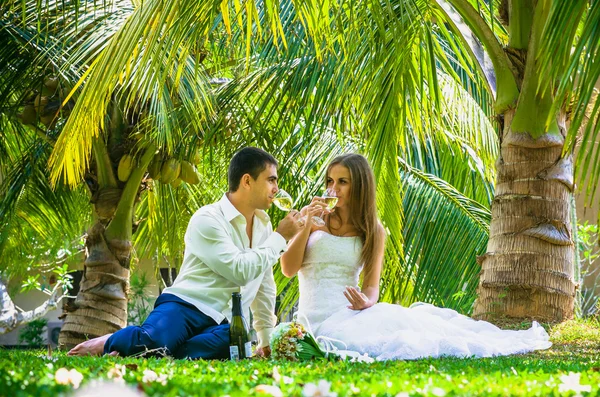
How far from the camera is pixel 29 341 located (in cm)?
1739

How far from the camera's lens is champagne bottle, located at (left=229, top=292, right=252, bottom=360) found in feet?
13.8

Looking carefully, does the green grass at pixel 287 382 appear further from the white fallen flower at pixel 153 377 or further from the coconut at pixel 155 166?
the coconut at pixel 155 166

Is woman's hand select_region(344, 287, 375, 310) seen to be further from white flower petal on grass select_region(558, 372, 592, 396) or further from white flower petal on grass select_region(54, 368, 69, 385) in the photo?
white flower petal on grass select_region(54, 368, 69, 385)

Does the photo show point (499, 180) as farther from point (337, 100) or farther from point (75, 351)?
point (75, 351)

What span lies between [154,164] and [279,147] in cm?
110

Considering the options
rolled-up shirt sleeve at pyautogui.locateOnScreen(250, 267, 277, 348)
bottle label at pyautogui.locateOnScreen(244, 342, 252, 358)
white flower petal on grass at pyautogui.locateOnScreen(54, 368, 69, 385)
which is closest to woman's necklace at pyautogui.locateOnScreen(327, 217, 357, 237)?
rolled-up shirt sleeve at pyautogui.locateOnScreen(250, 267, 277, 348)

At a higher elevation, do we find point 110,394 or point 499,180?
point 499,180

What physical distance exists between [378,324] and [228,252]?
2.96ft

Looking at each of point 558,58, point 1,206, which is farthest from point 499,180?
point 1,206

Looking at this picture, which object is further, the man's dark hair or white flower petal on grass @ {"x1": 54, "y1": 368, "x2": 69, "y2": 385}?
the man's dark hair

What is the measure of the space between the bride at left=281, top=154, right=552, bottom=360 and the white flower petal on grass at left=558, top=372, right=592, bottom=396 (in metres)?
1.95

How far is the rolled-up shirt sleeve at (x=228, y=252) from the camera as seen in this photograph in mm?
4566

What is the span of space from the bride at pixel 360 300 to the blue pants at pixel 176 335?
59 centimetres

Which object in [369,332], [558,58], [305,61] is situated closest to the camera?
[558,58]
